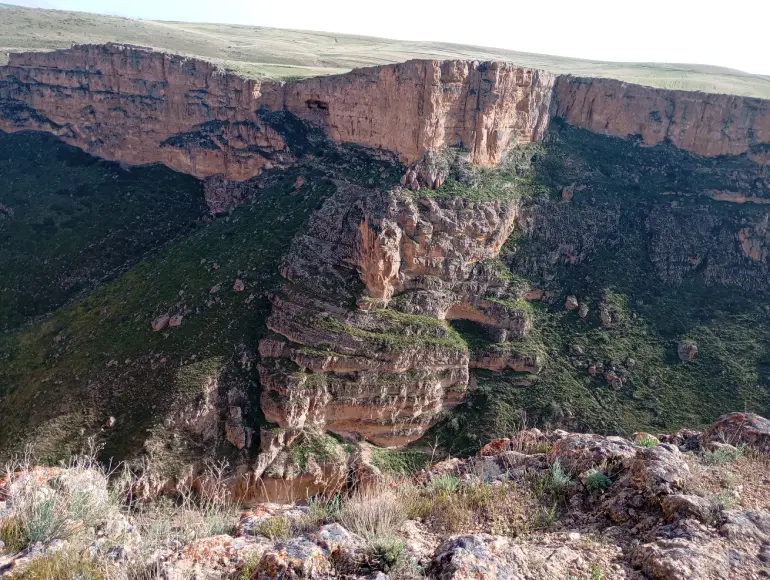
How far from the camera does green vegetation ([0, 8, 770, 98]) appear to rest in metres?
83.2

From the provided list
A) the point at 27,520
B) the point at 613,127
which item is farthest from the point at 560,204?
the point at 27,520

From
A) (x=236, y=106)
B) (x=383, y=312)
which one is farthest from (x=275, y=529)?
(x=236, y=106)

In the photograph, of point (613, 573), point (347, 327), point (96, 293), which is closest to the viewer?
point (613, 573)

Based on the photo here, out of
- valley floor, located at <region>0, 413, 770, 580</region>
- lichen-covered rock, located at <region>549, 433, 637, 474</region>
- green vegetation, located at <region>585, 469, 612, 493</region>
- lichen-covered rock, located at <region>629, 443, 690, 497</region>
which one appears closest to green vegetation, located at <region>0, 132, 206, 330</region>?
valley floor, located at <region>0, 413, 770, 580</region>

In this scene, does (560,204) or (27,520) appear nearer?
(27,520)

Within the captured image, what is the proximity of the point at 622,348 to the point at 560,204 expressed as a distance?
48.3ft

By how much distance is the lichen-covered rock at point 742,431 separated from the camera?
1013 cm

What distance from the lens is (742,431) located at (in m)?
10.5

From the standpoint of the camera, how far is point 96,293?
3897 cm

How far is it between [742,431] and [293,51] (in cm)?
11312

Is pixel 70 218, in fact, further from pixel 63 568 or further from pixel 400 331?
pixel 63 568

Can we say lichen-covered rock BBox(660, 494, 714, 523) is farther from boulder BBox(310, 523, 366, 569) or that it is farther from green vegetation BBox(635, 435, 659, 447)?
boulder BBox(310, 523, 366, 569)

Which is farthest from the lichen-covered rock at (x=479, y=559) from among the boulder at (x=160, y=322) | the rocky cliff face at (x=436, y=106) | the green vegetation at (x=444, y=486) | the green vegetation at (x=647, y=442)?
the rocky cliff face at (x=436, y=106)

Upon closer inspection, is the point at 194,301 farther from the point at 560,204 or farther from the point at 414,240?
the point at 560,204
